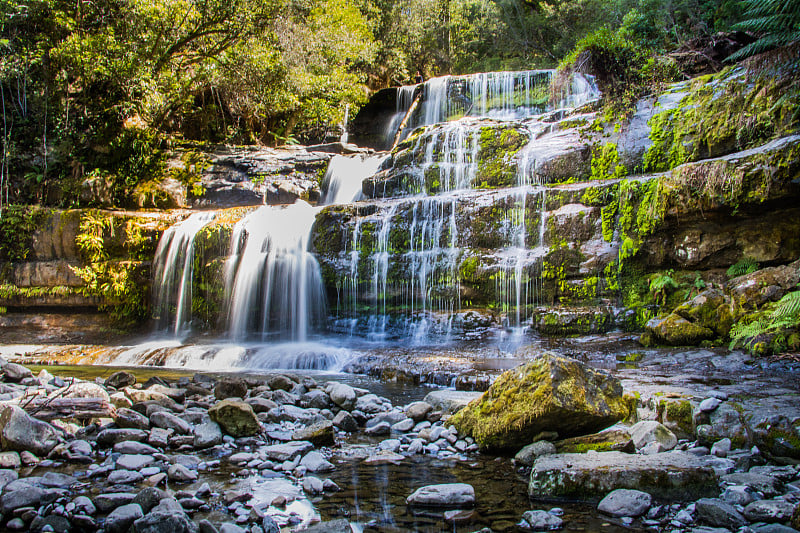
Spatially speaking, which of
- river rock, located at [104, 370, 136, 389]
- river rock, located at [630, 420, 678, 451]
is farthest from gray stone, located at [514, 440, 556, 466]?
river rock, located at [104, 370, 136, 389]

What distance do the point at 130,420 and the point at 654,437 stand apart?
14.5 ft

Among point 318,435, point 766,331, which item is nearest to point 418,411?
point 318,435

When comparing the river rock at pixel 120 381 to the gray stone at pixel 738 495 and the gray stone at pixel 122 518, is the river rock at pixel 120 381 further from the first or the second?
the gray stone at pixel 738 495

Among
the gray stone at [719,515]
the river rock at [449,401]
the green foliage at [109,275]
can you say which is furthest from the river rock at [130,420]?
the green foliage at [109,275]

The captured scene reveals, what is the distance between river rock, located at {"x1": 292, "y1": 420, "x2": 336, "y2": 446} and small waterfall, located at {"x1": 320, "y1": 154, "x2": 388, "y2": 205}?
1120cm

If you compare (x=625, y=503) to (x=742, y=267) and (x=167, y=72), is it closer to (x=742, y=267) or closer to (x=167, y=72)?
(x=742, y=267)

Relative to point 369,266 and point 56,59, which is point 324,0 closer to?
point 56,59

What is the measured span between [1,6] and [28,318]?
30.0ft

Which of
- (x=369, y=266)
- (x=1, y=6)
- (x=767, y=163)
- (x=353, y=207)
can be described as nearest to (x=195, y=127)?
(x=1, y=6)

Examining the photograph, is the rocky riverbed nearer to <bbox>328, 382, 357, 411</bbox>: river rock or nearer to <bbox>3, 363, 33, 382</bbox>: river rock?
<bbox>328, 382, 357, 411</bbox>: river rock

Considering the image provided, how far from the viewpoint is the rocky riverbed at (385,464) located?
2.84m

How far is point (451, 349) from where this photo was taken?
8.94 m

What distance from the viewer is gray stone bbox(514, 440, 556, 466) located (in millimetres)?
3756

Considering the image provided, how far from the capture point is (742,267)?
8039 millimetres
